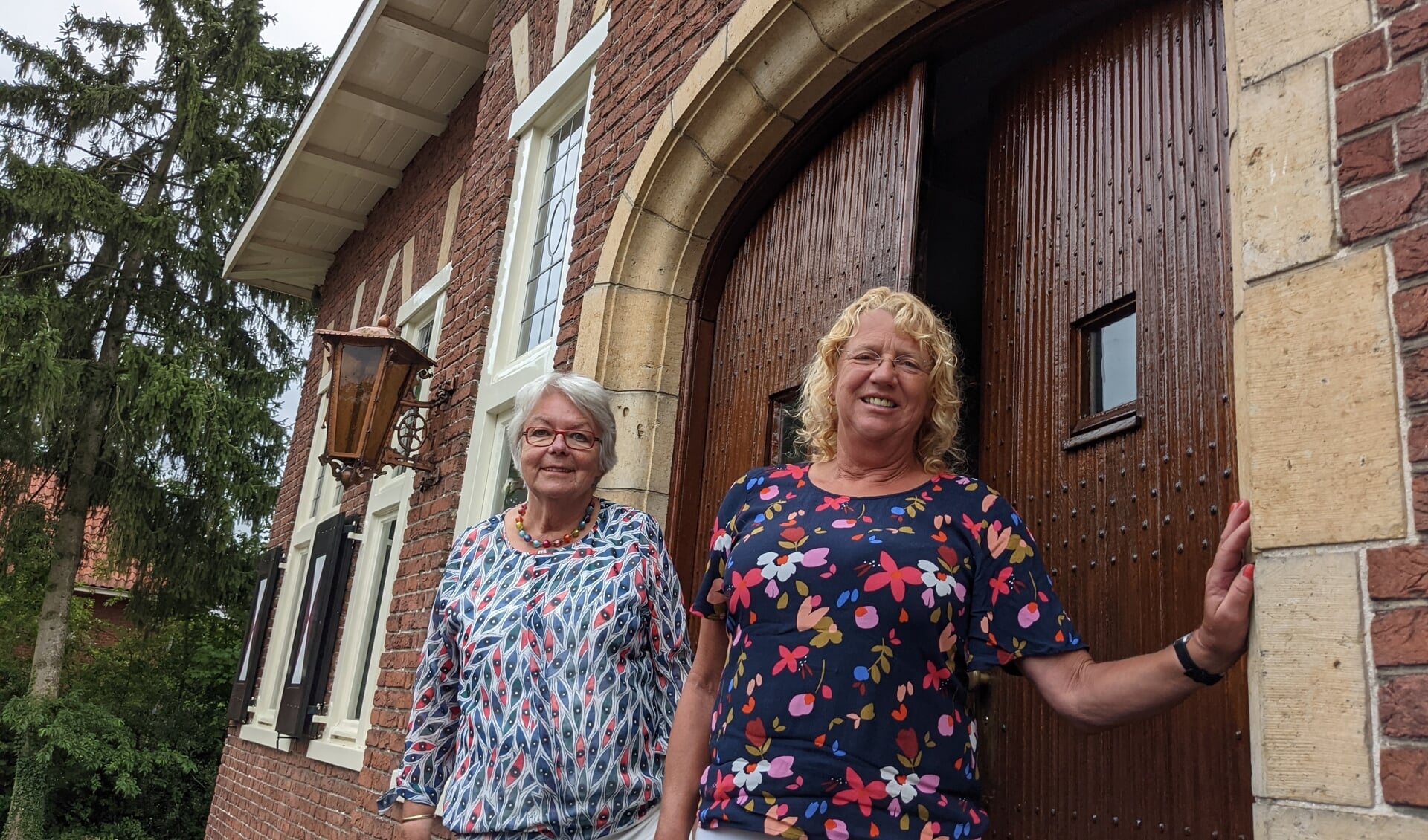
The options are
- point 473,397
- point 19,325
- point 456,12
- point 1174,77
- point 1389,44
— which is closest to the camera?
point 1389,44

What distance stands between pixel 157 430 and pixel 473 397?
10925 millimetres

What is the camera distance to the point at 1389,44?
1.68 meters

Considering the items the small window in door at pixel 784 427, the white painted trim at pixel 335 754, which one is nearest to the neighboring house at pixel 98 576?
the white painted trim at pixel 335 754

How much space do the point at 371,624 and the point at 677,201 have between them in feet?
14.2

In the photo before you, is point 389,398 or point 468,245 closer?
point 389,398

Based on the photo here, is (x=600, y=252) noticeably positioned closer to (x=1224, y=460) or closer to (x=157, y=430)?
(x=1224, y=460)

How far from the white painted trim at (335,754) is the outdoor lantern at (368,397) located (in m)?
1.72

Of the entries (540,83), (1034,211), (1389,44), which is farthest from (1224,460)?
(540,83)

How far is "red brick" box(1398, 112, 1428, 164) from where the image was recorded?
1601 millimetres

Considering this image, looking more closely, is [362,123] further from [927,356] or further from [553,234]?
[927,356]

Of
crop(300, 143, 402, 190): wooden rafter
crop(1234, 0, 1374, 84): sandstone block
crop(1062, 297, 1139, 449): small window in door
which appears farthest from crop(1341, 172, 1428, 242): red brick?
crop(300, 143, 402, 190): wooden rafter

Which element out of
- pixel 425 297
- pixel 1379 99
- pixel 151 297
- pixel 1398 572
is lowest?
pixel 1398 572

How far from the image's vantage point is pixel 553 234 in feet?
16.6

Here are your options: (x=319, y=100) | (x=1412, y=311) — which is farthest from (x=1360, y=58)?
(x=319, y=100)
